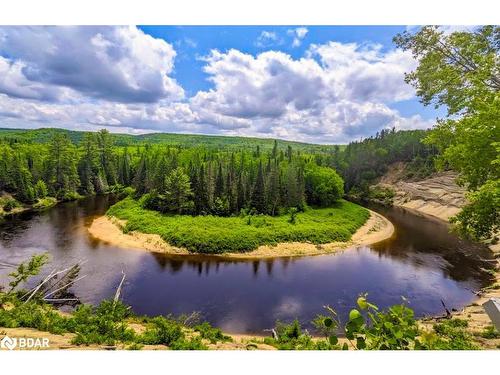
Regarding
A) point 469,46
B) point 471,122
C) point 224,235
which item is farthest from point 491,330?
point 224,235

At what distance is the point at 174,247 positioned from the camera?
101 ft

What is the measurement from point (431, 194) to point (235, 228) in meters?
43.3

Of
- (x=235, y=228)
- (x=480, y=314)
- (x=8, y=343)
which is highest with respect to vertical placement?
(x=8, y=343)

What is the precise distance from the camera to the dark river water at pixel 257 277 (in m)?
20.4

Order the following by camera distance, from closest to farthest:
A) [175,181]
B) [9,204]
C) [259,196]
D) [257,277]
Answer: [257,277]
[175,181]
[259,196]
[9,204]

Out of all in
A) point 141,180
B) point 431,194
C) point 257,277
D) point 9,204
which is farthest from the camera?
point 431,194

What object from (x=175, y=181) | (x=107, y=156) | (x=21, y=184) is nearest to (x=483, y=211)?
(x=175, y=181)

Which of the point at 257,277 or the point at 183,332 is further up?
the point at 183,332

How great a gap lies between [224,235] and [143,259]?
25.7 ft

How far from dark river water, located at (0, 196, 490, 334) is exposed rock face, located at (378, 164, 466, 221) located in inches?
812

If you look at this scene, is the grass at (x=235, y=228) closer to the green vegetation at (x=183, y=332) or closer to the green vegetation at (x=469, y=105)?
the green vegetation at (x=183, y=332)

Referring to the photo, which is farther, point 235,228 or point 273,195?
point 273,195

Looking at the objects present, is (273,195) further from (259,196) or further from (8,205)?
(8,205)

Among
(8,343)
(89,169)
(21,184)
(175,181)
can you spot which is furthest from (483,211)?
(89,169)
